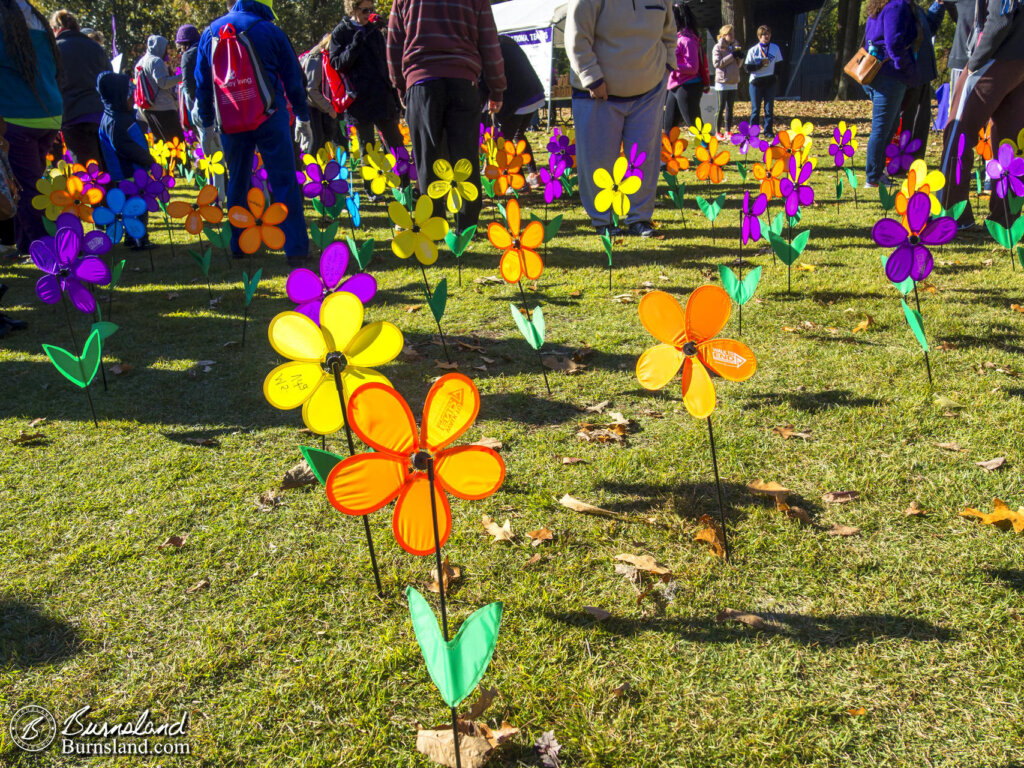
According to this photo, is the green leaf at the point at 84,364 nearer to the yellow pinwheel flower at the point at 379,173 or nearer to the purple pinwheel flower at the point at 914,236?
the purple pinwheel flower at the point at 914,236

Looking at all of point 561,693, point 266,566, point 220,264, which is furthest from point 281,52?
point 561,693

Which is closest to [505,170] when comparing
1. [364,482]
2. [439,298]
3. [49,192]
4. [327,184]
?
[327,184]

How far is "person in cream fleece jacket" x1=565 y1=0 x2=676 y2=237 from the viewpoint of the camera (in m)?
5.02

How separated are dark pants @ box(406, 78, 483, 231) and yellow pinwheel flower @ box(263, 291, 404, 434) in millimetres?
3532

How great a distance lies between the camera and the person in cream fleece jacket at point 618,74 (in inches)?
198

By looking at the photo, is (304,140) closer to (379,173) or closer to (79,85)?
(79,85)

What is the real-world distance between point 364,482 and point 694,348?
36.7 inches

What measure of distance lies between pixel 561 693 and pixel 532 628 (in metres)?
0.22

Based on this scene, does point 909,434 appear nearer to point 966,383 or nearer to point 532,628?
point 966,383

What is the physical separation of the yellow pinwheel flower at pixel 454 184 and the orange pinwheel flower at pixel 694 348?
8.46 ft

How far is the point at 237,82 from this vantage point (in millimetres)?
4535

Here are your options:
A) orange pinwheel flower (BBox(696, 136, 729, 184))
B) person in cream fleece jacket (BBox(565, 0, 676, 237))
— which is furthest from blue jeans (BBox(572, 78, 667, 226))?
orange pinwheel flower (BBox(696, 136, 729, 184))

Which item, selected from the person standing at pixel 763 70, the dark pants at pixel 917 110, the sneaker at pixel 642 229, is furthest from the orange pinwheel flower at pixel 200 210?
the person standing at pixel 763 70

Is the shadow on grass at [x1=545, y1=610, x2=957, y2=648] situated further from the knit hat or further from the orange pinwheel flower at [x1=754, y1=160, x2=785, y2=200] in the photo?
the knit hat
